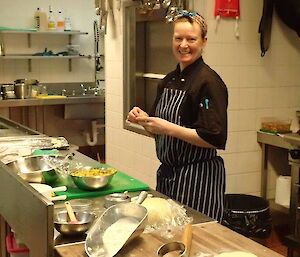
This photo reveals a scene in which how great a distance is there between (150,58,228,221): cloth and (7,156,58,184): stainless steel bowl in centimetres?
57

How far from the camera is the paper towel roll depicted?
356 cm

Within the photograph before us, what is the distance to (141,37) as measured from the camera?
429 cm

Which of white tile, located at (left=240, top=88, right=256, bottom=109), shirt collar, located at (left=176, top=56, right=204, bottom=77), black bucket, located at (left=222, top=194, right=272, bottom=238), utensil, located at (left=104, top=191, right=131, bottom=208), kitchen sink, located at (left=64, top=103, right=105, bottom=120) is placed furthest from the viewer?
kitchen sink, located at (left=64, top=103, right=105, bottom=120)

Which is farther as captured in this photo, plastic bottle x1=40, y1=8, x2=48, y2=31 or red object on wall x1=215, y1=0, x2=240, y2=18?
plastic bottle x1=40, y1=8, x2=48, y2=31

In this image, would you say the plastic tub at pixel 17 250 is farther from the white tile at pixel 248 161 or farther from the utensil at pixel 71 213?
the white tile at pixel 248 161

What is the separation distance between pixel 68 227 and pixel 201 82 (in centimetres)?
99

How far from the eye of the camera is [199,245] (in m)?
1.51

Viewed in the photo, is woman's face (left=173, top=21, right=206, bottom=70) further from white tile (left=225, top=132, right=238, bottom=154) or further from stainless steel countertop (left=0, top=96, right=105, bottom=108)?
stainless steel countertop (left=0, top=96, right=105, bottom=108)

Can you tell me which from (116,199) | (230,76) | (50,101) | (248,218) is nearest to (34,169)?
(116,199)

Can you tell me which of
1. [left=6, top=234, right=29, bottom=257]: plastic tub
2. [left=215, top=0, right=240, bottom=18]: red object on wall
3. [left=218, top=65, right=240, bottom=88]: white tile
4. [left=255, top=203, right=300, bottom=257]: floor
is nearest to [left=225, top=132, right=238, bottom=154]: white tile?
[left=218, top=65, right=240, bottom=88]: white tile

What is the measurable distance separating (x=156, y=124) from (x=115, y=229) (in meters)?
0.72

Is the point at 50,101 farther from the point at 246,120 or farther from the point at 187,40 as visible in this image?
the point at 187,40

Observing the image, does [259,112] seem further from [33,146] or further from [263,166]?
[33,146]

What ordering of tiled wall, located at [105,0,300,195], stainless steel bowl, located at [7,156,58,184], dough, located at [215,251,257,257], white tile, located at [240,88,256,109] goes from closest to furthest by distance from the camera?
dough, located at [215,251,257,257] → stainless steel bowl, located at [7,156,58,184] → tiled wall, located at [105,0,300,195] → white tile, located at [240,88,256,109]
